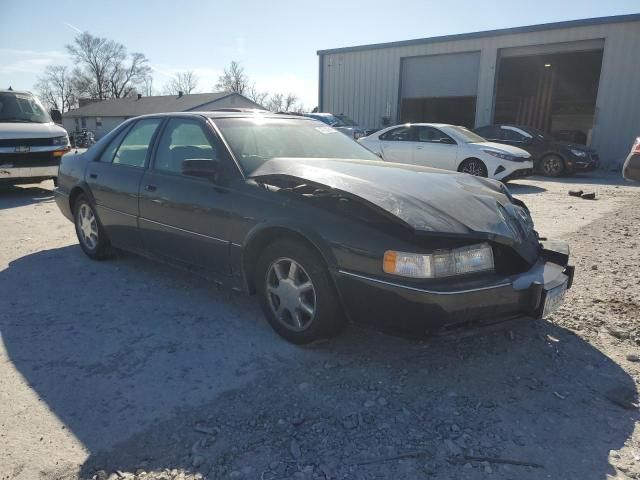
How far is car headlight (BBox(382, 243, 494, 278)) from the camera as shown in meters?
2.50

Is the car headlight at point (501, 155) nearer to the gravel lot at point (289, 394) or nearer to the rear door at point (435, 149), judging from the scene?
the rear door at point (435, 149)

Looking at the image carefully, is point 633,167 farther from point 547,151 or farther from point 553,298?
point 547,151

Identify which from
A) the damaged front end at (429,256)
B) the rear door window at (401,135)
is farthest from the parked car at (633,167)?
the rear door window at (401,135)

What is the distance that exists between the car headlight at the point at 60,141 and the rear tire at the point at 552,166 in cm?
1215

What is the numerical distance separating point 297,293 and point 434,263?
930 mm

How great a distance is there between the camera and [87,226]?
509 centimetres

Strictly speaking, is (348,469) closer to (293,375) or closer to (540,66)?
(293,375)

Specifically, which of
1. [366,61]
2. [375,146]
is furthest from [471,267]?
[366,61]

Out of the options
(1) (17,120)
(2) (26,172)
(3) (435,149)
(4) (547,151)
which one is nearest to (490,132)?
(4) (547,151)

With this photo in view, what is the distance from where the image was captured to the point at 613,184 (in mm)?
12172

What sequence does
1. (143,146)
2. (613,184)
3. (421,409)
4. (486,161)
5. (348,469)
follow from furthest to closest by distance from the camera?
(613,184), (486,161), (143,146), (421,409), (348,469)

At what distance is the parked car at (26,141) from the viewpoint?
8.58 metres

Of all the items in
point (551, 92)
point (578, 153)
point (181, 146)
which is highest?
point (551, 92)

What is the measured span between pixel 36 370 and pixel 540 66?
24.2 m
